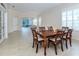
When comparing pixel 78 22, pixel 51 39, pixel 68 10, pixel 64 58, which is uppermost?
pixel 68 10

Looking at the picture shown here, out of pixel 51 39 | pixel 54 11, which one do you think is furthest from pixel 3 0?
pixel 54 11

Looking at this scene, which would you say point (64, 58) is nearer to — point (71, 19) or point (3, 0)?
point (3, 0)

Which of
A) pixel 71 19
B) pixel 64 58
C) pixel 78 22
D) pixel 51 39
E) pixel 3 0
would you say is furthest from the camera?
pixel 71 19

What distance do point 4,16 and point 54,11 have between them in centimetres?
442

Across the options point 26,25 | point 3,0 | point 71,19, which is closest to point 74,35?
point 71,19

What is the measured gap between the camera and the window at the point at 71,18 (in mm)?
7224

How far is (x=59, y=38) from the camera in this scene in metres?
4.63

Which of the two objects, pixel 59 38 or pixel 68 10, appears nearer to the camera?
pixel 59 38

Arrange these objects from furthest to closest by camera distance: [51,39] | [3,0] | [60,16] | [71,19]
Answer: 1. [60,16]
2. [71,19]
3. [51,39]
4. [3,0]

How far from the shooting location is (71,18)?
7625mm

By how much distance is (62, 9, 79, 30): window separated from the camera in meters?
7.22

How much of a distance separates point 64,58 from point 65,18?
213 inches

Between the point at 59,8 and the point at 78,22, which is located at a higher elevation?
the point at 59,8

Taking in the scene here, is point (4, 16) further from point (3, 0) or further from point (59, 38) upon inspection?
point (3, 0)
